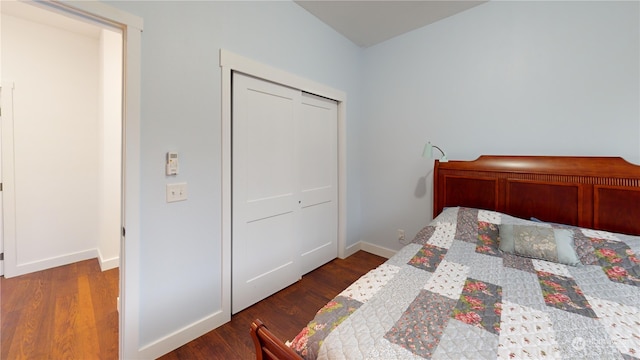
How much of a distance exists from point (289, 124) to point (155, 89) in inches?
43.4

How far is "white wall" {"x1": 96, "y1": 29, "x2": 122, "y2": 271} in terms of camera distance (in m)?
2.46

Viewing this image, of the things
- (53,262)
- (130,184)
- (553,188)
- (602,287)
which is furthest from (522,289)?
→ (53,262)

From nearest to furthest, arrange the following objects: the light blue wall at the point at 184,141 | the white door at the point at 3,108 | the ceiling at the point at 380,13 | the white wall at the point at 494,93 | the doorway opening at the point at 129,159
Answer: the doorway opening at the point at 129,159
the light blue wall at the point at 184,141
the white wall at the point at 494,93
the ceiling at the point at 380,13
the white door at the point at 3,108

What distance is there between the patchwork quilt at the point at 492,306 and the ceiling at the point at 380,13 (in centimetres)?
205

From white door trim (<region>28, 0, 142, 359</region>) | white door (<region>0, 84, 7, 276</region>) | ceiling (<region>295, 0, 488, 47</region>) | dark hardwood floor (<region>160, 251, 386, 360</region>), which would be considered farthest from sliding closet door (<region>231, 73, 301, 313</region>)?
white door (<region>0, 84, 7, 276</region>)

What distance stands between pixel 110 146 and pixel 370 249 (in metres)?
3.23

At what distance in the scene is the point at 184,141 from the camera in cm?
160

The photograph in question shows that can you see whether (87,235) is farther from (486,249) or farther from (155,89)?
(486,249)

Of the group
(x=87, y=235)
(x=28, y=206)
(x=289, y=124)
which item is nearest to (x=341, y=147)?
(x=289, y=124)

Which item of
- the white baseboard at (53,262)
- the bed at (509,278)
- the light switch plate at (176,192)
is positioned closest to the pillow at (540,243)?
the bed at (509,278)

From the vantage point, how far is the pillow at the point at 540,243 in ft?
4.91

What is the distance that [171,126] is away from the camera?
154cm

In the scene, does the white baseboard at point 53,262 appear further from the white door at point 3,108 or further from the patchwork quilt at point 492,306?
the patchwork quilt at point 492,306

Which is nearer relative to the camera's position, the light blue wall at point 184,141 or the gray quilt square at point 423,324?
the gray quilt square at point 423,324
